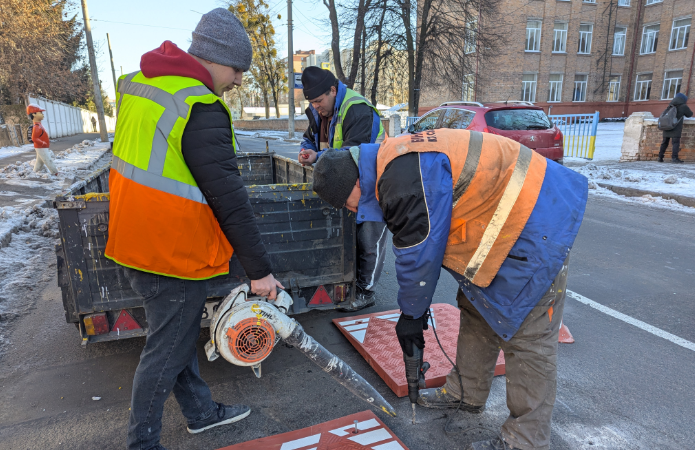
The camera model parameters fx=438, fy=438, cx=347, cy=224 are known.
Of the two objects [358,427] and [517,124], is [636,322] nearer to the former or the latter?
[358,427]

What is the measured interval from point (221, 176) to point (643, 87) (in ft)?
124

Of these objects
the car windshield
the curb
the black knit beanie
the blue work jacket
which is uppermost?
the black knit beanie

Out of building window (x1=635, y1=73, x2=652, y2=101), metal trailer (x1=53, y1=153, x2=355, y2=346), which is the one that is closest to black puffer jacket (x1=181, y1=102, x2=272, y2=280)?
metal trailer (x1=53, y1=153, x2=355, y2=346)

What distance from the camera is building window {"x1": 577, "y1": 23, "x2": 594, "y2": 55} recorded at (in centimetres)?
3023

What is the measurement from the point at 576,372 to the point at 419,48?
69.3 feet

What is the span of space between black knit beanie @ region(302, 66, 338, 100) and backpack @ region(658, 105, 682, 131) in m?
11.0

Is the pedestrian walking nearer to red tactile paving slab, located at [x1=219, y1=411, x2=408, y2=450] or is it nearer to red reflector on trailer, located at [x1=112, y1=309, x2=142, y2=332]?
red tactile paving slab, located at [x1=219, y1=411, x2=408, y2=450]

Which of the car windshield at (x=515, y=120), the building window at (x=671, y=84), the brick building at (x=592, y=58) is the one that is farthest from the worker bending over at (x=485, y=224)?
the building window at (x=671, y=84)

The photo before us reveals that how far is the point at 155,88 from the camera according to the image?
5.67 feet

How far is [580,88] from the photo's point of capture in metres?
31.1

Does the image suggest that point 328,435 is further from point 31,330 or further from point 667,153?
point 667,153

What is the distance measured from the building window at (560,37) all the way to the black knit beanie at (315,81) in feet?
103

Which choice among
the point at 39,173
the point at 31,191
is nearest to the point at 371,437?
the point at 31,191

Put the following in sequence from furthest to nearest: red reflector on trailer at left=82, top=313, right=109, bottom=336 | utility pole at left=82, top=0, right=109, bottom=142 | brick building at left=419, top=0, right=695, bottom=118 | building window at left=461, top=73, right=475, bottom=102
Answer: building window at left=461, top=73, right=475, bottom=102 < brick building at left=419, top=0, right=695, bottom=118 < utility pole at left=82, top=0, right=109, bottom=142 < red reflector on trailer at left=82, top=313, right=109, bottom=336
